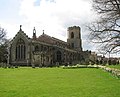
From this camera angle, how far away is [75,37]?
371 ft

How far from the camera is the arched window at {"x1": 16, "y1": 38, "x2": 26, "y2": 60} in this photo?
83625mm

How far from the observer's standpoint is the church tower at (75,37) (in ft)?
369

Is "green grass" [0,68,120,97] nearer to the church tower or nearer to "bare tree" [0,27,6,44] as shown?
"bare tree" [0,27,6,44]

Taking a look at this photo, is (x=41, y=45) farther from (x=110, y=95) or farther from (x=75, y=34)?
(x=110, y=95)

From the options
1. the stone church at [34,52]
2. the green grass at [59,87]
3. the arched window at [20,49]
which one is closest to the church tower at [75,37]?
the stone church at [34,52]

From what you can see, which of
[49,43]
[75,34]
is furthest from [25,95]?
[75,34]

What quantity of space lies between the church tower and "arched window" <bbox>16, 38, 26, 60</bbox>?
109 feet

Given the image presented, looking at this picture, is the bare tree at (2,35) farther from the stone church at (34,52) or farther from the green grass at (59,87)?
the green grass at (59,87)

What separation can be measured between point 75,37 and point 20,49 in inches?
1396

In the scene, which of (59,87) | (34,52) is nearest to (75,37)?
(34,52)

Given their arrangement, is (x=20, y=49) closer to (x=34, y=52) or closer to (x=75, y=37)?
(x=34, y=52)

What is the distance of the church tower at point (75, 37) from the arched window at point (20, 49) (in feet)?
109

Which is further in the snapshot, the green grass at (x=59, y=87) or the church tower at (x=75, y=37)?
the church tower at (x=75, y=37)

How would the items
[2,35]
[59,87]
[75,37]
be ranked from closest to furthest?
[59,87]
[2,35]
[75,37]
